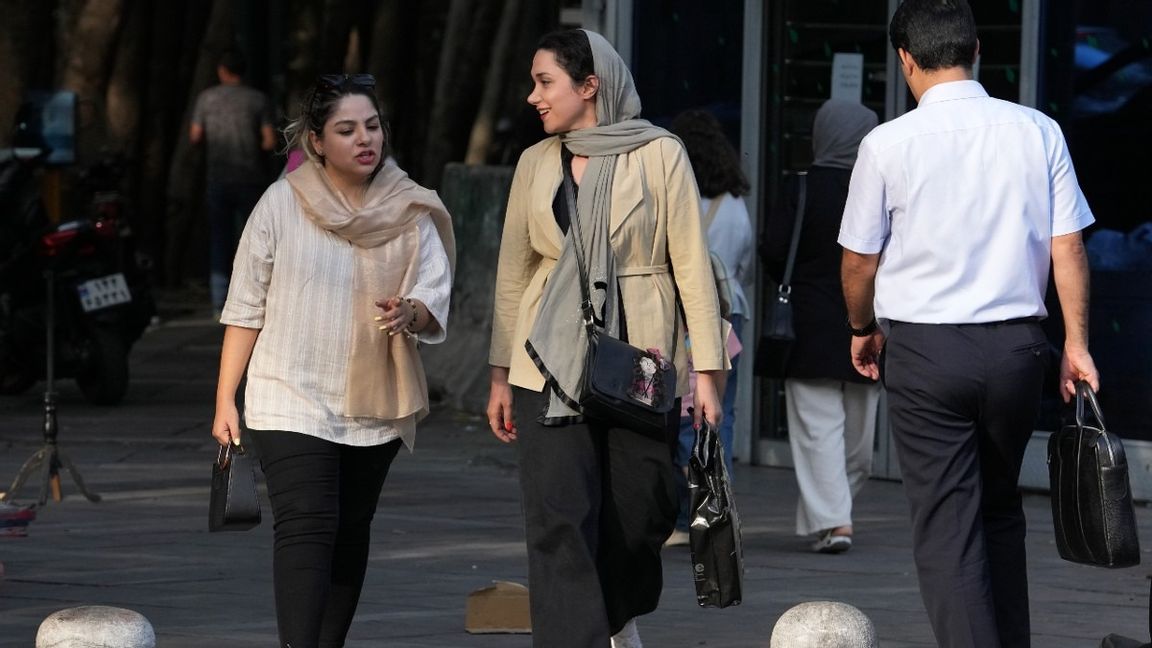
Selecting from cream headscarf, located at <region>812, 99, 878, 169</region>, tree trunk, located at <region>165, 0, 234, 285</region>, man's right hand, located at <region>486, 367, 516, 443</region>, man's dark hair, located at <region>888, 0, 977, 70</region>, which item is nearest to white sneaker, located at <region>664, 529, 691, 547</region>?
cream headscarf, located at <region>812, 99, 878, 169</region>

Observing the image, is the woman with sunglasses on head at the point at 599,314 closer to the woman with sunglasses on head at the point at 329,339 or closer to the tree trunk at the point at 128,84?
the woman with sunglasses on head at the point at 329,339

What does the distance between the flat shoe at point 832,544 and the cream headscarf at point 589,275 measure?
3116mm

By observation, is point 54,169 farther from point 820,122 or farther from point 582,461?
point 582,461

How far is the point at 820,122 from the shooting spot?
8281 mm

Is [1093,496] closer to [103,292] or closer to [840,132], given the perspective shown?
[840,132]

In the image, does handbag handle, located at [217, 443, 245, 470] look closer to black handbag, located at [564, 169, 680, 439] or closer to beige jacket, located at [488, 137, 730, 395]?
beige jacket, located at [488, 137, 730, 395]

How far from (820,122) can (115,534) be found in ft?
10.2

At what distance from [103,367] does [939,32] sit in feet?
26.3

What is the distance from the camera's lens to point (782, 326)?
8.21 meters

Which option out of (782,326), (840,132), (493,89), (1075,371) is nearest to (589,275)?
(1075,371)

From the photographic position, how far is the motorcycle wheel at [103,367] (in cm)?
1236

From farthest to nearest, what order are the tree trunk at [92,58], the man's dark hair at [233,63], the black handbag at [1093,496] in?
the tree trunk at [92,58] < the man's dark hair at [233,63] < the black handbag at [1093,496]

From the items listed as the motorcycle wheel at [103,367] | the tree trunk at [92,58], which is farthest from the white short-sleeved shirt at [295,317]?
the tree trunk at [92,58]

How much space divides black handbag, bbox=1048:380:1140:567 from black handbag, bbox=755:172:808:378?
3016 mm
